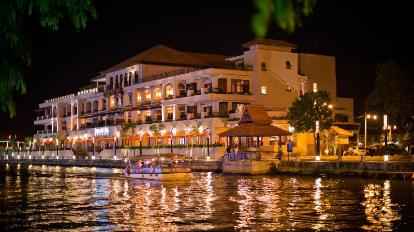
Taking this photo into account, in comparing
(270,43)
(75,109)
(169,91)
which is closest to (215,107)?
(270,43)

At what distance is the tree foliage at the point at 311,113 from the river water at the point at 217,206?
1867 centimetres

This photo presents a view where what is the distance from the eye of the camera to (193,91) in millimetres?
83750

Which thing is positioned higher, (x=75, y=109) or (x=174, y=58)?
(x=174, y=58)

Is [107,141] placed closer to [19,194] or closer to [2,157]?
[2,157]

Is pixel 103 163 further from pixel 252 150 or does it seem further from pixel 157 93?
pixel 252 150

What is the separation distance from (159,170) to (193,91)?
31.3 metres

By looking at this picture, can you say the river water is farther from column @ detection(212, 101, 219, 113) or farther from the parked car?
column @ detection(212, 101, 219, 113)

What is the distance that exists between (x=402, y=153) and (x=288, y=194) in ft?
125

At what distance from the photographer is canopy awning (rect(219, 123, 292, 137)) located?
59.1m

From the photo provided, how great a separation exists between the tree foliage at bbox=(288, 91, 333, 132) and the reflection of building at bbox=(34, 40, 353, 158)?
5931 millimetres

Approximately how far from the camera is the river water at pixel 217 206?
85.5ft

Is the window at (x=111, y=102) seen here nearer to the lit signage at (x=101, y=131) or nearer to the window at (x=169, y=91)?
the lit signage at (x=101, y=131)

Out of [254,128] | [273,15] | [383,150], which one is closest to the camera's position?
[273,15]

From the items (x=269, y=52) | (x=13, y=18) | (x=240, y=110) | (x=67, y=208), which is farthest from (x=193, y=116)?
(x=13, y=18)
